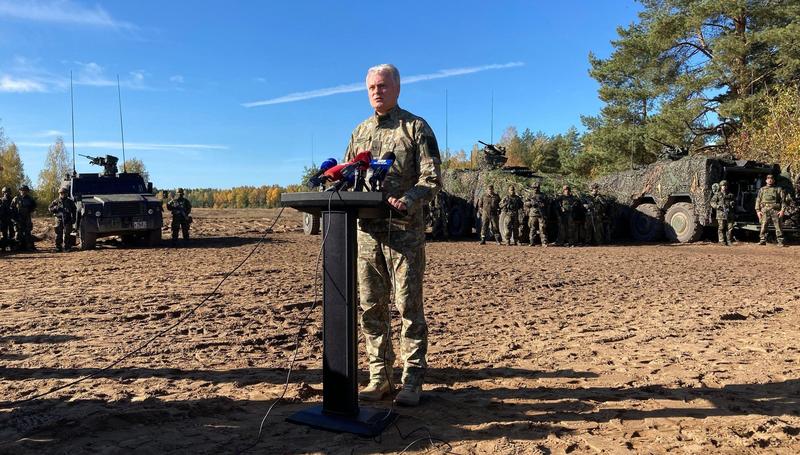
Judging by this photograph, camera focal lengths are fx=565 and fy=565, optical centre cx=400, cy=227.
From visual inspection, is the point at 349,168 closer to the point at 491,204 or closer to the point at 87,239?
the point at 87,239

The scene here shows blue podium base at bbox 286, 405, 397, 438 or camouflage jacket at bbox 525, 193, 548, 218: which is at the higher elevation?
camouflage jacket at bbox 525, 193, 548, 218

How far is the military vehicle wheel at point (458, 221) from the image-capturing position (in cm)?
1819

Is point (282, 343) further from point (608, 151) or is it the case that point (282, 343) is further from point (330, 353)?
point (608, 151)

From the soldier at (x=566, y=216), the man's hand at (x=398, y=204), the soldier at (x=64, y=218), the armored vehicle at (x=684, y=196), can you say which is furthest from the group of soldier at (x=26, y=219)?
the armored vehicle at (x=684, y=196)

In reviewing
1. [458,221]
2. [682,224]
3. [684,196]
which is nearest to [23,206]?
[458,221]

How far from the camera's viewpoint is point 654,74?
23859 millimetres

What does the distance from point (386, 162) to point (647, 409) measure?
1.97 metres

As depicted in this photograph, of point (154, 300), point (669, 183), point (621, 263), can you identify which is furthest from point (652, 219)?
point (154, 300)

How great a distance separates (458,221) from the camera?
59.8ft

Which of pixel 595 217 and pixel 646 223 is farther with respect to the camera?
pixel 646 223

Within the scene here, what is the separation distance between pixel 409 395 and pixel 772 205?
13618 millimetres

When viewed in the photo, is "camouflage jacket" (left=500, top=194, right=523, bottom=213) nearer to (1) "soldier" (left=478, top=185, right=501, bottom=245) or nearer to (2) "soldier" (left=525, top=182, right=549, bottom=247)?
(2) "soldier" (left=525, top=182, right=549, bottom=247)

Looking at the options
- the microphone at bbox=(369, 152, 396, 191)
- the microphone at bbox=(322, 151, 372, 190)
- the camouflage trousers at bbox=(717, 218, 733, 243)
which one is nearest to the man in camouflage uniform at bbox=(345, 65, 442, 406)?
the microphone at bbox=(369, 152, 396, 191)

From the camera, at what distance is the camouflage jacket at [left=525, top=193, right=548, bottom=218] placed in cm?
1429
